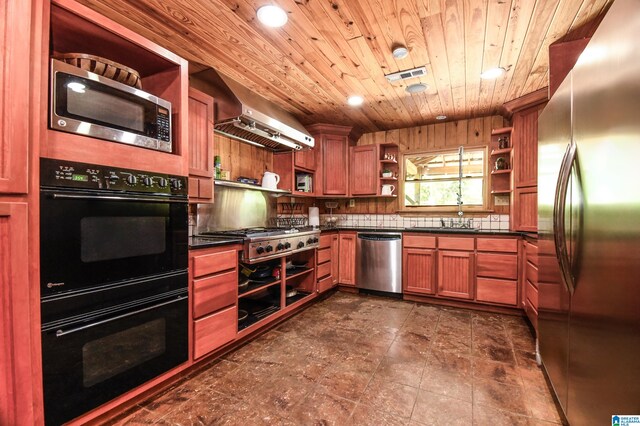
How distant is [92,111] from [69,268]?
78 centimetres

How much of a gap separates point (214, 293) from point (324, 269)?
182 centimetres

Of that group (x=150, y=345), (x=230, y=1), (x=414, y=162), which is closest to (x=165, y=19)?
(x=230, y=1)

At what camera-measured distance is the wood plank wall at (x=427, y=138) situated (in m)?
3.81

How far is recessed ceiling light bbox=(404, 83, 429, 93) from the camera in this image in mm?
2834

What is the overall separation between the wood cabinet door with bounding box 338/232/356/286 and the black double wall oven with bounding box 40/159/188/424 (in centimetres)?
243

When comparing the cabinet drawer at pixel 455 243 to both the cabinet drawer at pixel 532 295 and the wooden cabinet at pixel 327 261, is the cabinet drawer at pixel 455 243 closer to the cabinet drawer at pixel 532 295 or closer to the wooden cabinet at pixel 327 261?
the cabinet drawer at pixel 532 295

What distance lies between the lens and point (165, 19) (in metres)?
1.85

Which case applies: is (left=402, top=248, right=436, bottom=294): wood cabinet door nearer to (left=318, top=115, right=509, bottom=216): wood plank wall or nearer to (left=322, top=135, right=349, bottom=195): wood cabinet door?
(left=318, top=115, right=509, bottom=216): wood plank wall

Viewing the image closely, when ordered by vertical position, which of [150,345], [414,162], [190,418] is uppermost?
[414,162]

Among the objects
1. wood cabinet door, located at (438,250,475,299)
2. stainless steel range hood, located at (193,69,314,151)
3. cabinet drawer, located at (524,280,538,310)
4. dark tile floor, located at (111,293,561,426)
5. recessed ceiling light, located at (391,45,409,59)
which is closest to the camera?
dark tile floor, located at (111,293,561,426)

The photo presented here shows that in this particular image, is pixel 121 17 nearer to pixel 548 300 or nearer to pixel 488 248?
pixel 548 300

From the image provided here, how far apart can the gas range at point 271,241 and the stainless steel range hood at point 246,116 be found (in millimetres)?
1011

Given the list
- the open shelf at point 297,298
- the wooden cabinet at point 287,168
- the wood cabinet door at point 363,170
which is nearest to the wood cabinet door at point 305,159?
the wooden cabinet at point 287,168

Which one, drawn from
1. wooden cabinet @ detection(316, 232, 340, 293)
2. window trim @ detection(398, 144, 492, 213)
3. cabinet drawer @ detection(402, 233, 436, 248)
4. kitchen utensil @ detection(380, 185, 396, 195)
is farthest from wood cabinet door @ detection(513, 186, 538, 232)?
wooden cabinet @ detection(316, 232, 340, 293)
